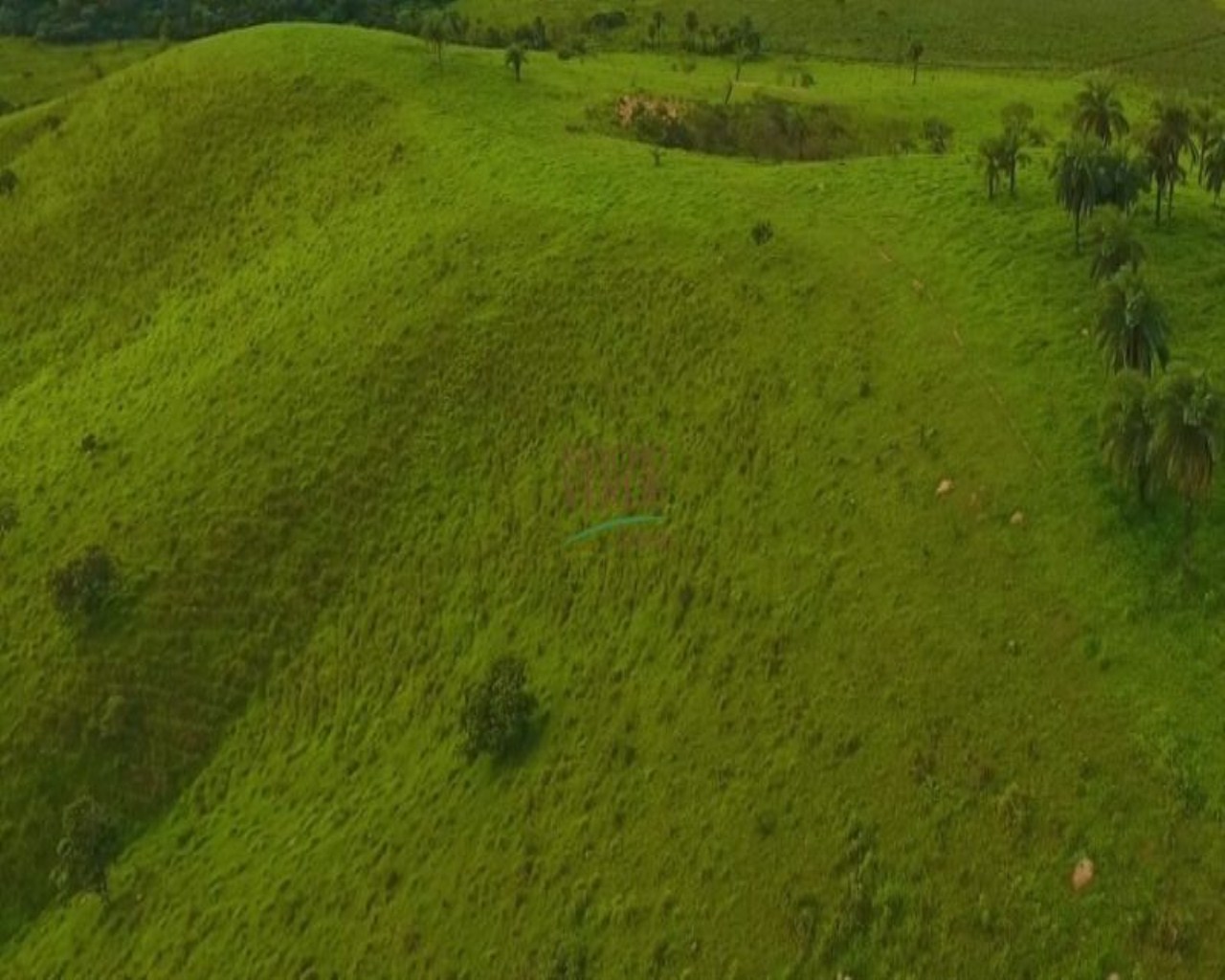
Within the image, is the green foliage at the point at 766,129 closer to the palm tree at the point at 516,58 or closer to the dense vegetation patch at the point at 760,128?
the dense vegetation patch at the point at 760,128

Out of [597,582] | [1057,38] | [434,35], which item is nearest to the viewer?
[597,582]

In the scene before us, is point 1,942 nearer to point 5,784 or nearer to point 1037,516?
point 5,784

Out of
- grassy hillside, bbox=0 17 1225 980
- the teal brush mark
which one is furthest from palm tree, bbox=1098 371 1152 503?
the teal brush mark

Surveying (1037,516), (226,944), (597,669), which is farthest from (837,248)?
(226,944)

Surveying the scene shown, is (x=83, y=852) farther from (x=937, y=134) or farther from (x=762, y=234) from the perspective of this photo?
(x=937, y=134)

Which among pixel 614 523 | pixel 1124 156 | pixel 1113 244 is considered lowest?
pixel 614 523

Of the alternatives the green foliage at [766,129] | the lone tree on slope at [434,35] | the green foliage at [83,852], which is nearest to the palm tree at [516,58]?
the lone tree on slope at [434,35]

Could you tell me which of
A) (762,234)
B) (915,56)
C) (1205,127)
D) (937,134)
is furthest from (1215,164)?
(915,56)

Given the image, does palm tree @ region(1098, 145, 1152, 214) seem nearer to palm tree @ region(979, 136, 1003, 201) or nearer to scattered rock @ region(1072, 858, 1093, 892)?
palm tree @ region(979, 136, 1003, 201)
